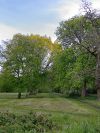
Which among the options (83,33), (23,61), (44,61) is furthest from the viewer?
(44,61)

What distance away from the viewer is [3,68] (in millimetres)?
67812

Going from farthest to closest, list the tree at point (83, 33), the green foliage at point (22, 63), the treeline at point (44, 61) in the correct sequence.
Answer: the green foliage at point (22, 63), the treeline at point (44, 61), the tree at point (83, 33)

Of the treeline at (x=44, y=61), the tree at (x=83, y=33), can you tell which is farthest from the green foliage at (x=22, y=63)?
the tree at (x=83, y=33)

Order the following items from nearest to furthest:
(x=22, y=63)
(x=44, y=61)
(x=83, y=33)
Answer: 1. (x=83, y=33)
2. (x=22, y=63)
3. (x=44, y=61)

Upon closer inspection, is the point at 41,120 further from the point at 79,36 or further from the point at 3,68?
the point at 3,68

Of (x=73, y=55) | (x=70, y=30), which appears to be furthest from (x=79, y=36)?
(x=73, y=55)

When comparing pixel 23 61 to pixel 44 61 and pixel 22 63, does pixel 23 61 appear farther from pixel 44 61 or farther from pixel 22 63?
pixel 44 61

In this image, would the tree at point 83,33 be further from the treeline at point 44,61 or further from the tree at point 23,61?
the tree at point 23,61

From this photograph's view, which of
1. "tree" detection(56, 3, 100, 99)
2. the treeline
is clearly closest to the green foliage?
the treeline

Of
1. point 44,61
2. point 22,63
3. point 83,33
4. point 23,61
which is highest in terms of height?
point 83,33

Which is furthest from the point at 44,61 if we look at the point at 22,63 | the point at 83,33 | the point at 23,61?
the point at 83,33

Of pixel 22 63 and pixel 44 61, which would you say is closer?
pixel 22 63

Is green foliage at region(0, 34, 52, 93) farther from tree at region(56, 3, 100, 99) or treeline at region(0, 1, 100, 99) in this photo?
tree at region(56, 3, 100, 99)

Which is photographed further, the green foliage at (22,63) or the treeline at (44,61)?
the green foliage at (22,63)
